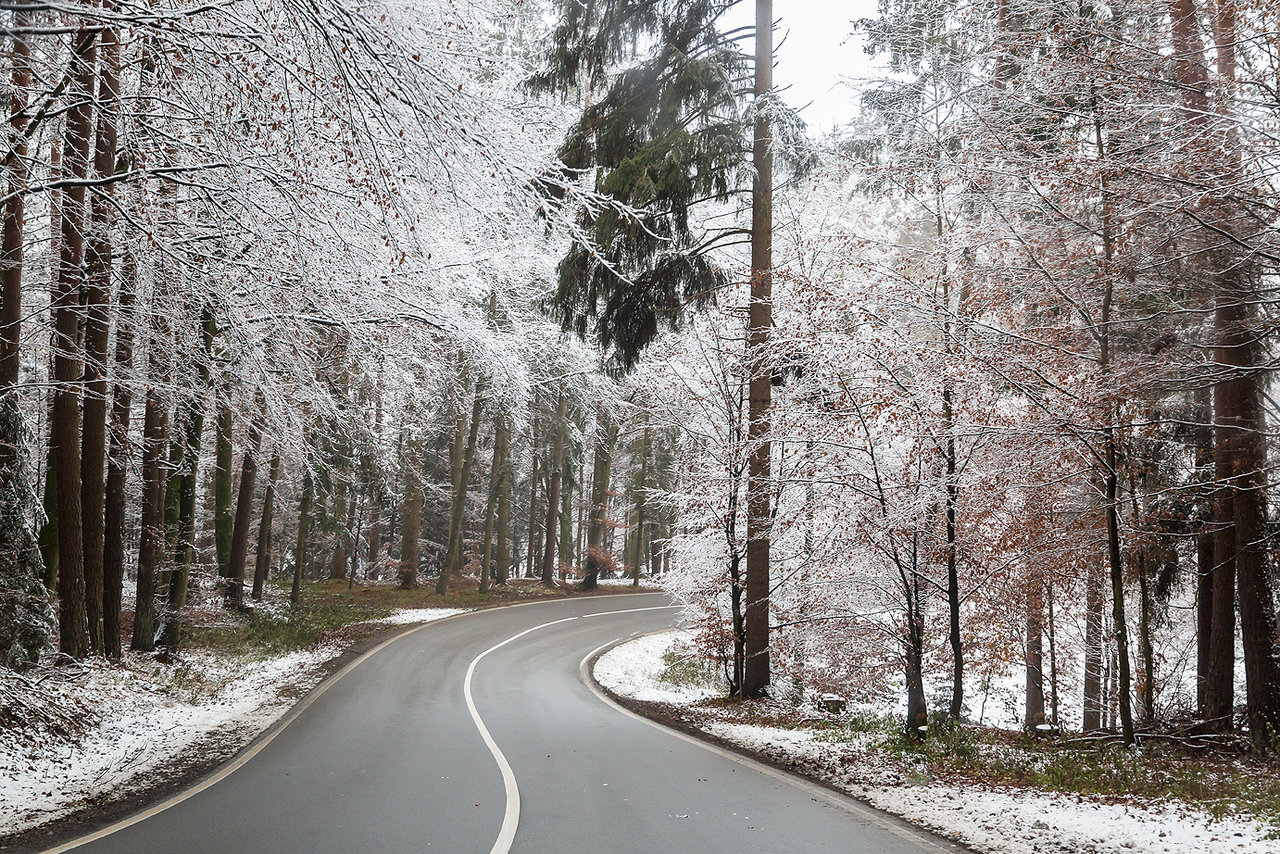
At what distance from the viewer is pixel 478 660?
58.5ft

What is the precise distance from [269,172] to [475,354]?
6.52 meters

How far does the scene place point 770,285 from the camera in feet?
38.3

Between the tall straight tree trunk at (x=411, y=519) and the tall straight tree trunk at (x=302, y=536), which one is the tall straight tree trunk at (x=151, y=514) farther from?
the tall straight tree trunk at (x=411, y=519)

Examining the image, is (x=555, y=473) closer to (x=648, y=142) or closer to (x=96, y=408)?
(x=648, y=142)

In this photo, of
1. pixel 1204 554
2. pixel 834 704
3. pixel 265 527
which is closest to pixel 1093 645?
pixel 1204 554

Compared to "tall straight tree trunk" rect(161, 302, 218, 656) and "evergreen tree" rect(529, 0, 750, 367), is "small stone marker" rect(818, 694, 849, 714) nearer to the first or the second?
"evergreen tree" rect(529, 0, 750, 367)

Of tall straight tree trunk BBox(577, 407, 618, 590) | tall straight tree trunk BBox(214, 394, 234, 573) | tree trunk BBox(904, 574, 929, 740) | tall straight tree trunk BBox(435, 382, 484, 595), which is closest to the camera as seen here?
tree trunk BBox(904, 574, 929, 740)

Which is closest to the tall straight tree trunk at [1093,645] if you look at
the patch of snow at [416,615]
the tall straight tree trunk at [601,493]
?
the patch of snow at [416,615]

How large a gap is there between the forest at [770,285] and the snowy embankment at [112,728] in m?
0.80

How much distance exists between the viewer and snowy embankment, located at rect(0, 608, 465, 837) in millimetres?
6938

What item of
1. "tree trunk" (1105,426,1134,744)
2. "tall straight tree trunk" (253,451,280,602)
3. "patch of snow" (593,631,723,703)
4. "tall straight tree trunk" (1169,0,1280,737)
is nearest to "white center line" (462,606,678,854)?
"patch of snow" (593,631,723,703)

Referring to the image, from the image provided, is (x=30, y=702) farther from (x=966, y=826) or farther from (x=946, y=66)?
(x=946, y=66)

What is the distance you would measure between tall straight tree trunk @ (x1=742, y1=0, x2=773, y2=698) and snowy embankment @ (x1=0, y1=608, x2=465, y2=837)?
7.30 m

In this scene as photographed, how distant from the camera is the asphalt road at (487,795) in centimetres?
567
